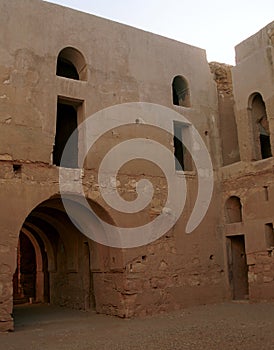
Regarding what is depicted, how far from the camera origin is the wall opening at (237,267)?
1162cm

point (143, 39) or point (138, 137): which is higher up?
point (143, 39)

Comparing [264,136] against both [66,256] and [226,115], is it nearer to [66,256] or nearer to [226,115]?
[226,115]

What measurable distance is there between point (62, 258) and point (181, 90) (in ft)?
19.9

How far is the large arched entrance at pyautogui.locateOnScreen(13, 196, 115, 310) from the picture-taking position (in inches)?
436

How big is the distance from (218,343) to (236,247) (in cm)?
597

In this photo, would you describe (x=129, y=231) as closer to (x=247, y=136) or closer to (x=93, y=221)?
(x=93, y=221)

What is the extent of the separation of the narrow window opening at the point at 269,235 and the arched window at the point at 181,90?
155 inches

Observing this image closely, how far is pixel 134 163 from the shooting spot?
1068 centimetres

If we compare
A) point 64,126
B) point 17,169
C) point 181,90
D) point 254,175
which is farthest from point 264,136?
point 17,169

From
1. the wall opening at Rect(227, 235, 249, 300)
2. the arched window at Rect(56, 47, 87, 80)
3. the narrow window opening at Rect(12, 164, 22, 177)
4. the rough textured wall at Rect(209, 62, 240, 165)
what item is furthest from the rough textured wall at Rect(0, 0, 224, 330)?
the rough textured wall at Rect(209, 62, 240, 165)

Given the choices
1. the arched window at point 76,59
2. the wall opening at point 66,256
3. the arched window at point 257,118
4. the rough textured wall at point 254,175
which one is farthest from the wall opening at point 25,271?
the arched window at point 257,118

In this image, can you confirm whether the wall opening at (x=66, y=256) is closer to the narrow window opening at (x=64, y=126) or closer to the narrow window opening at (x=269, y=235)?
the narrow window opening at (x=64, y=126)

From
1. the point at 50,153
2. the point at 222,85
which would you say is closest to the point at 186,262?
the point at 50,153

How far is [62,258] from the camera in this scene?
526 inches
